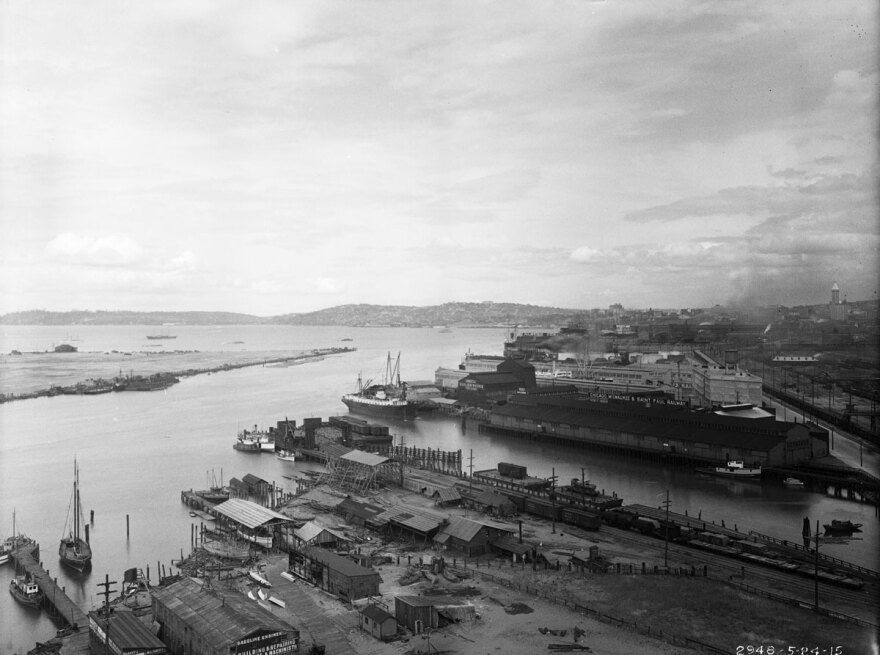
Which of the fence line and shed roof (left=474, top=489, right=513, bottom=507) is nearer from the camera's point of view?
the fence line

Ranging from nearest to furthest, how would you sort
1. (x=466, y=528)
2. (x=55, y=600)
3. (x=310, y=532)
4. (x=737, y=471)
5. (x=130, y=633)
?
(x=130, y=633)
(x=55, y=600)
(x=466, y=528)
(x=310, y=532)
(x=737, y=471)

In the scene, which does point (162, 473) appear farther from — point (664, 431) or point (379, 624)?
point (664, 431)

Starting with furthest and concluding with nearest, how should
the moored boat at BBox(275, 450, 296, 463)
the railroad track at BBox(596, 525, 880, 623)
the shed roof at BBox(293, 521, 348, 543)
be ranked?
the moored boat at BBox(275, 450, 296, 463) < the shed roof at BBox(293, 521, 348, 543) < the railroad track at BBox(596, 525, 880, 623)

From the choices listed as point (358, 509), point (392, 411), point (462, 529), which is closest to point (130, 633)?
point (462, 529)

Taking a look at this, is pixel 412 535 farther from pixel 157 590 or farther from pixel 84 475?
pixel 84 475

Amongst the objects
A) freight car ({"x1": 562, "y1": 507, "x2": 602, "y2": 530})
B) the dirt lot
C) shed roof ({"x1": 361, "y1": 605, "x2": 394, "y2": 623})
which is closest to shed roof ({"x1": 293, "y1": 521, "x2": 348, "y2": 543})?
the dirt lot

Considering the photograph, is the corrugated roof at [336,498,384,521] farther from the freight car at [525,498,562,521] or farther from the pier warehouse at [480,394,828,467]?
the pier warehouse at [480,394,828,467]

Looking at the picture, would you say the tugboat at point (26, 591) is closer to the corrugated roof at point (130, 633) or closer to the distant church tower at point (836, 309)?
the corrugated roof at point (130, 633)
